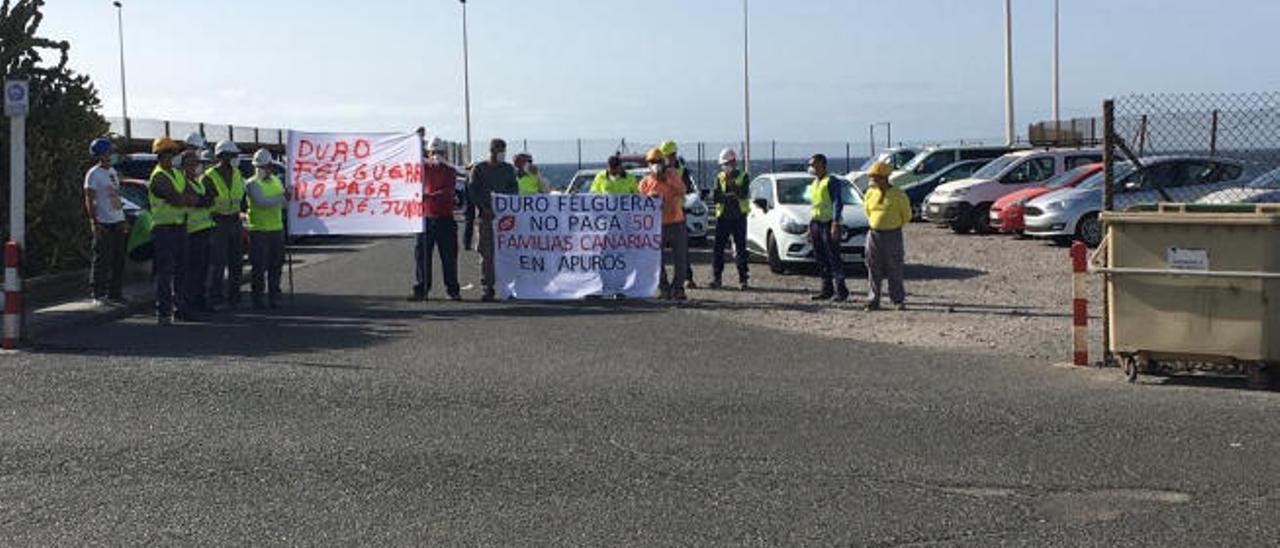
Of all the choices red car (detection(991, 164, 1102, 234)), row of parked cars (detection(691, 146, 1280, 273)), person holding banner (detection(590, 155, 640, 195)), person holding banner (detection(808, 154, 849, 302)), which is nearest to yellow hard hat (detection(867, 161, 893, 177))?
person holding banner (detection(808, 154, 849, 302))

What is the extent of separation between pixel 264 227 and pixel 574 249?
3561 mm

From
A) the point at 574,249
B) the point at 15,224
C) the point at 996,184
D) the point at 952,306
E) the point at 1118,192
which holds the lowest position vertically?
the point at 952,306

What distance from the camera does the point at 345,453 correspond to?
758 centimetres

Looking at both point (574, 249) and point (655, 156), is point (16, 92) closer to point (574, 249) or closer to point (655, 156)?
point (574, 249)

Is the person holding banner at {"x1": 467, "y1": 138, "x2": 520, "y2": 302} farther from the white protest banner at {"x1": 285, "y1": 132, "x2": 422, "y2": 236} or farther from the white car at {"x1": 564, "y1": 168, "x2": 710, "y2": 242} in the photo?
the white car at {"x1": 564, "y1": 168, "x2": 710, "y2": 242}

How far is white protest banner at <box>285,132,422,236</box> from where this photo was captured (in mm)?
15945

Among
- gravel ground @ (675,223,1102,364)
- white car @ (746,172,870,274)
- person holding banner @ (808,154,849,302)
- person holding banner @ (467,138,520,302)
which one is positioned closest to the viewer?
gravel ground @ (675,223,1102,364)

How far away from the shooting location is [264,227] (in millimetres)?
15219

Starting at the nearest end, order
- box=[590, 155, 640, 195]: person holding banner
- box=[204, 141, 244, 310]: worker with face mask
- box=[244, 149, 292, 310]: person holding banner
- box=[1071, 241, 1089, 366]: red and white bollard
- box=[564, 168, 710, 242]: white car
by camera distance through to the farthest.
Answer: box=[1071, 241, 1089, 366]: red and white bollard
box=[204, 141, 244, 310]: worker with face mask
box=[244, 149, 292, 310]: person holding banner
box=[590, 155, 640, 195]: person holding banner
box=[564, 168, 710, 242]: white car

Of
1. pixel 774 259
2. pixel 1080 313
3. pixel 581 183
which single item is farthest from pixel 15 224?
pixel 581 183

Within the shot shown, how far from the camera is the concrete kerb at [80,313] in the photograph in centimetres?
1310

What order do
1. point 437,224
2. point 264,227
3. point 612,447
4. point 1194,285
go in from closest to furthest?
point 612,447
point 1194,285
point 264,227
point 437,224

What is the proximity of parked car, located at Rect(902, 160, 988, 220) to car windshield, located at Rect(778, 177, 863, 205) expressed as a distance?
38.9 feet

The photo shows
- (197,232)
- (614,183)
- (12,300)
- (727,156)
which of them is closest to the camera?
(12,300)
